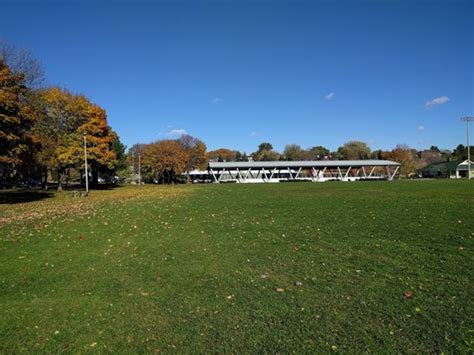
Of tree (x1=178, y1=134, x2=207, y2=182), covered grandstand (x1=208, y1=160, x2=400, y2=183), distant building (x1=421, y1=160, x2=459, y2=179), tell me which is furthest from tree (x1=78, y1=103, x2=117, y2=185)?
distant building (x1=421, y1=160, x2=459, y2=179)

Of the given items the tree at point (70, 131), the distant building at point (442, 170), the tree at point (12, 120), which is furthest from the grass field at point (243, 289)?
the distant building at point (442, 170)

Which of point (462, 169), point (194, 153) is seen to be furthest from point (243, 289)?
point (462, 169)

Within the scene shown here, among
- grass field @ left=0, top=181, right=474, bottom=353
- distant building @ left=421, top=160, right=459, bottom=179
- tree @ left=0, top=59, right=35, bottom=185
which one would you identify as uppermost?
tree @ left=0, top=59, right=35, bottom=185

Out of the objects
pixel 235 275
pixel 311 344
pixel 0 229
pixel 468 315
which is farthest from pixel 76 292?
pixel 0 229

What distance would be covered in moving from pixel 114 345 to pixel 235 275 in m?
2.91

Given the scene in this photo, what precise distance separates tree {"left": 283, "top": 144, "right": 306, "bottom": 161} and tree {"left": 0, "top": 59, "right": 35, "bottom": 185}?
11856 centimetres

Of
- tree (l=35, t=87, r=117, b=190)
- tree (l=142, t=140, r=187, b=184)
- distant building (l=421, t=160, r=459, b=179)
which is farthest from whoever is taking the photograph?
distant building (l=421, t=160, r=459, b=179)

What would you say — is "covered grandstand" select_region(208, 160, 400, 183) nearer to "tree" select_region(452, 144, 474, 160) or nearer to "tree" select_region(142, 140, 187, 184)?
"tree" select_region(142, 140, 187, 184)

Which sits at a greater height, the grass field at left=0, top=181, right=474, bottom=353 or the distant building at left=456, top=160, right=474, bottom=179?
the distant building at left=456, top=160, right=474, bottom=179

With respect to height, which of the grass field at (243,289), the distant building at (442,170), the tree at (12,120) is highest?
the tree at (12,120)

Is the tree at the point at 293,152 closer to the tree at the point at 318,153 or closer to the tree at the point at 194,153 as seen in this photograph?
the tree at the point at 318,153

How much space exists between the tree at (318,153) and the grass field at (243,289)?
441 ft

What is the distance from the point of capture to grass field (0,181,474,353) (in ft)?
15.0

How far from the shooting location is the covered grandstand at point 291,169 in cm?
9306
